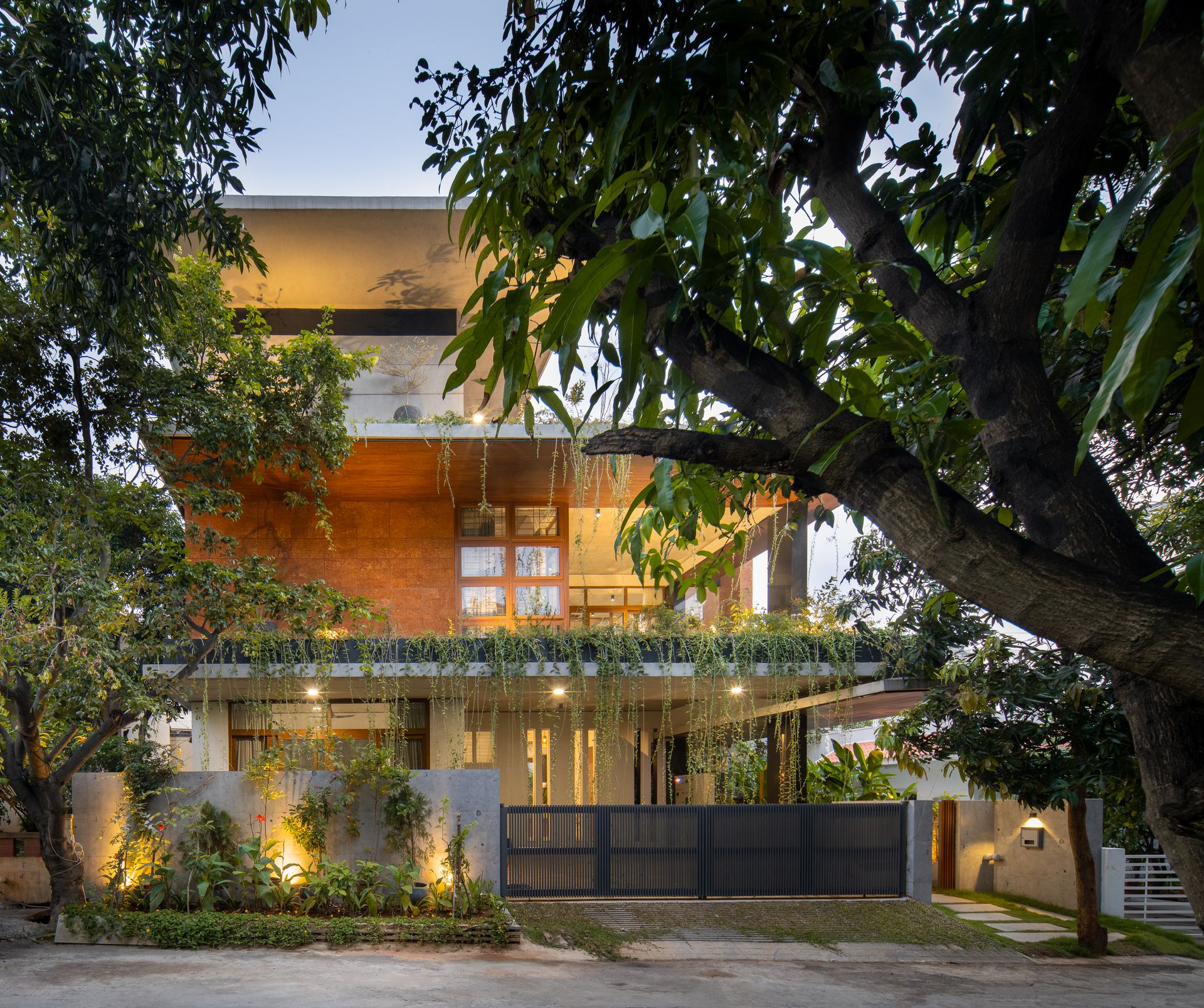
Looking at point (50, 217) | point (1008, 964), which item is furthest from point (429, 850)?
point (50, 217)

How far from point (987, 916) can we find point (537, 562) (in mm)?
8593

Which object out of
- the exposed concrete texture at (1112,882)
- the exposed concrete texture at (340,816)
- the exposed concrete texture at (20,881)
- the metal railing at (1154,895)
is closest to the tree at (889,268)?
the exposed concrete texture at (340,816)

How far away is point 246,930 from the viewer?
10.3 m

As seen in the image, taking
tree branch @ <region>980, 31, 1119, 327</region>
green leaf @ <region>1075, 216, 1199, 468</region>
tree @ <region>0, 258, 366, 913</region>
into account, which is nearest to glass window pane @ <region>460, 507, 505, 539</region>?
tree @ <region>0, 258, 366, 913</region>

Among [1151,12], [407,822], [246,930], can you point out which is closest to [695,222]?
[1151,12]

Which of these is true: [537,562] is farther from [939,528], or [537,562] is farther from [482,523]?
[939,528]

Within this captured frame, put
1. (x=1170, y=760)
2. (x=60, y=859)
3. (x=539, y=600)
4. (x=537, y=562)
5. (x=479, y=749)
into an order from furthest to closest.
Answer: (x=479, y=749), (x=537, y=562), (x=539, y=600), (x=60, y=859), (x=1170, y=760)

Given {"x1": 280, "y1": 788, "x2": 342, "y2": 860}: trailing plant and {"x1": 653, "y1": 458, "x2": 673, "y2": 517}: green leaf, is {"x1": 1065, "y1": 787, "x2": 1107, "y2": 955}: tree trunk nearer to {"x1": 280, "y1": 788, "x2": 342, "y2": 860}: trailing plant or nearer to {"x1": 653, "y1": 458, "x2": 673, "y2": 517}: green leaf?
{"x1": 280, "y1": 788, "x2": 342, "y2": 860}: trailing plant

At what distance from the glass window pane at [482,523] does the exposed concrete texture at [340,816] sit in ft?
17.9

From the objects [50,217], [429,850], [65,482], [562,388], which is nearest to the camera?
[562,388]

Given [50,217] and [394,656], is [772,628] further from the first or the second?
[50,217]

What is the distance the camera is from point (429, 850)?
38.2ft

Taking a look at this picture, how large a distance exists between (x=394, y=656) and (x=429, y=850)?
260cm

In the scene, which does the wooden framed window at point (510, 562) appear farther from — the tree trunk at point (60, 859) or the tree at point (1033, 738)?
the tree at point (1033, 738)
